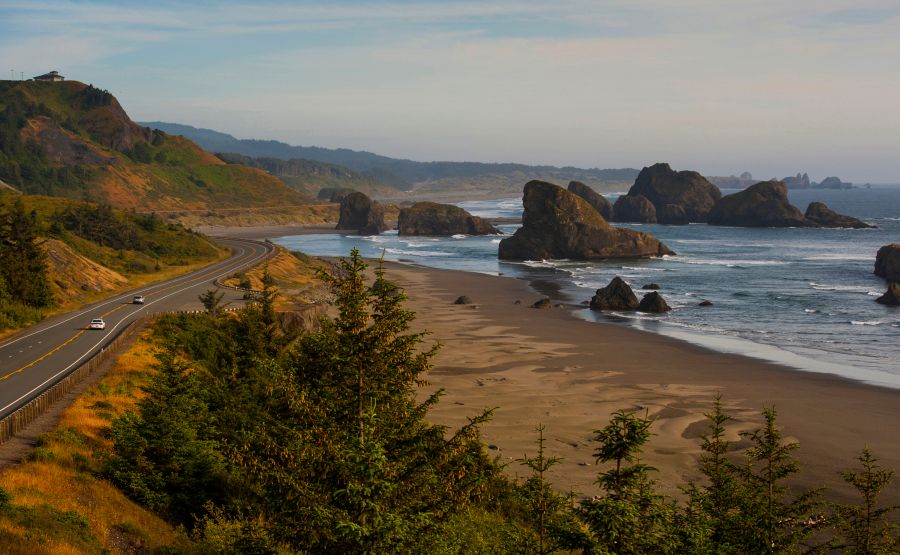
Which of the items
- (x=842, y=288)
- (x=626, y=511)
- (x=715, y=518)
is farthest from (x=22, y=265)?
(x=842, y=288)

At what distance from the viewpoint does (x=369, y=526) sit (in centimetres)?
1464

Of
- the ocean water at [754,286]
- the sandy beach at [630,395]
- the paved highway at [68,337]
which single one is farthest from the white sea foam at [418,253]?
the sandy beach at [630,395]

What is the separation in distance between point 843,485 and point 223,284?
65335 mm

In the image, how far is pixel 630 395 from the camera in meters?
51.9

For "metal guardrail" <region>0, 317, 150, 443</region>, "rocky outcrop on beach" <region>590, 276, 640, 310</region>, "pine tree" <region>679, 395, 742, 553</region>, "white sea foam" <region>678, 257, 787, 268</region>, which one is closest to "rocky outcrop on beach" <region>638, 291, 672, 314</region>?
"rocky outcrop on beach" <region>590, 276, 640, 310</region>

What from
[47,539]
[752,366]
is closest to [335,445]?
[47,539]

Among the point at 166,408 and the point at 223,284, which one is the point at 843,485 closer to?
the point at 166,408

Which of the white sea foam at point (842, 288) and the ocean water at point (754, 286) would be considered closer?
the ocean water at point (754, 286)

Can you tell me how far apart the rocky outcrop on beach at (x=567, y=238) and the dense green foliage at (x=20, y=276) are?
287 ft

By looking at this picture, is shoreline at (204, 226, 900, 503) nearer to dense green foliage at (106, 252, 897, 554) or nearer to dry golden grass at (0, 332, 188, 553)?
dense green foliage at (106, 252, 897, 554)

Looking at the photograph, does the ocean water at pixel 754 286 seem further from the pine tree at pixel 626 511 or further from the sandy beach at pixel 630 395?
the pine tree at pixel 626 511

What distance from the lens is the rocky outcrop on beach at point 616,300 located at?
8638cm

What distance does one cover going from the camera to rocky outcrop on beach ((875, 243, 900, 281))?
108m

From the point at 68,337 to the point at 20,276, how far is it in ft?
42.9
